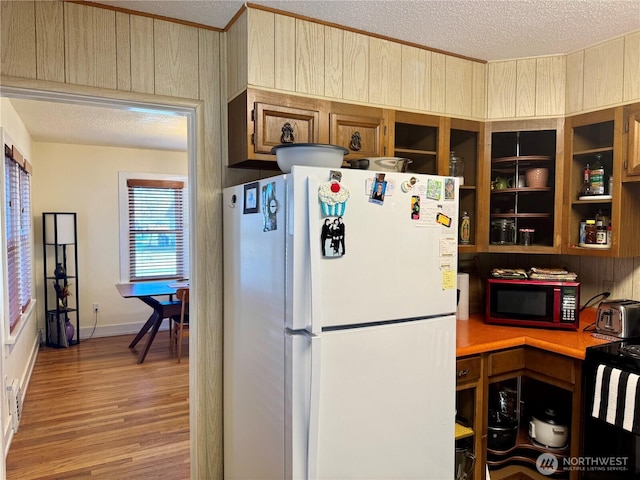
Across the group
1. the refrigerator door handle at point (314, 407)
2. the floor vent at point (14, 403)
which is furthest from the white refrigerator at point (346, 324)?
the floor vent at point (14, 403)

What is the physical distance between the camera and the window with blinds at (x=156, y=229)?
236 inches

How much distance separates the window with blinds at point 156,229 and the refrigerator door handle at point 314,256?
4944 millimetres

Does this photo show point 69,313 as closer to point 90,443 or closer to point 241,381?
point 90,443

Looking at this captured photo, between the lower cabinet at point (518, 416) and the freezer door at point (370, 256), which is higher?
the freezer door at point (370, 256)

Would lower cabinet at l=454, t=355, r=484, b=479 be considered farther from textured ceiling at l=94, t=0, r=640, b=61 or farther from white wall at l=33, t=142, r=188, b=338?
white wall at l=33, t=142, r=188, b=338

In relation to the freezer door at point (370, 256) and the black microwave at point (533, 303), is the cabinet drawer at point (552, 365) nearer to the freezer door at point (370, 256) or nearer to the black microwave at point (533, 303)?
the black microwave at point (533, 303)

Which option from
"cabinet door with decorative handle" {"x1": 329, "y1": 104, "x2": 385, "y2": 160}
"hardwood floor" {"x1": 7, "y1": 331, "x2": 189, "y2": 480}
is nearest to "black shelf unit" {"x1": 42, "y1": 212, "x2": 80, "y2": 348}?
"hardwood floor" {"x1": 7, "y1": 331, "x2": 189, "y2": 480}

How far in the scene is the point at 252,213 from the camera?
190 centimetres

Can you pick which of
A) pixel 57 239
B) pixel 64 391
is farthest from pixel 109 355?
pixel 57 239

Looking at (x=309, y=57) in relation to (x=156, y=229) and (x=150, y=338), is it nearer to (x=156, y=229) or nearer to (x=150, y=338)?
(x=150, y=338)

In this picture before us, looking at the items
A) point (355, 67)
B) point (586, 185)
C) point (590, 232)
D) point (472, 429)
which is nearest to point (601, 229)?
point (590, 232)

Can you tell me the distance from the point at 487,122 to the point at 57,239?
15.9 feet

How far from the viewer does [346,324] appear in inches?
66.9

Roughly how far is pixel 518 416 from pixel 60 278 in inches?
196
